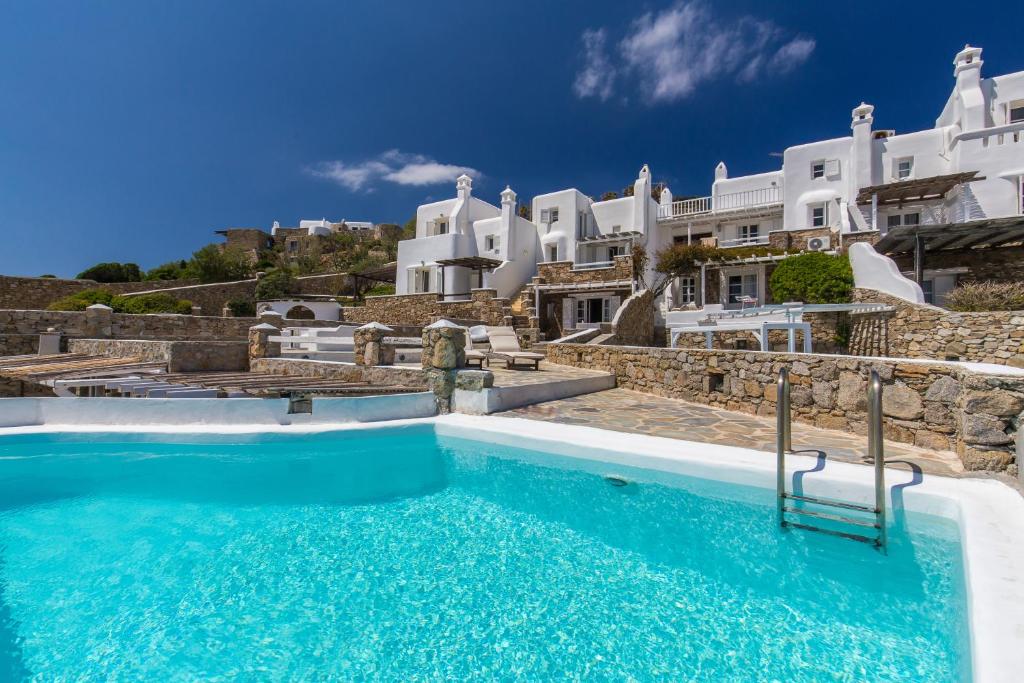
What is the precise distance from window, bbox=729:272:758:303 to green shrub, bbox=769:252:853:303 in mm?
1990

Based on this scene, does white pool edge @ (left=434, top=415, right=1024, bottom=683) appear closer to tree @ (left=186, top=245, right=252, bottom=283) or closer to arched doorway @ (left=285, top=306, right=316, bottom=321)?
arched doorway @ (left=285, top=306, right=316, bottom=321)

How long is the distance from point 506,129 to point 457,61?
7.72 metres

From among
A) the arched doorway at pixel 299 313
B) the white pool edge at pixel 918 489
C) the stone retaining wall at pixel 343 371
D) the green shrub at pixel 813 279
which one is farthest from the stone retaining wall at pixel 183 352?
the green shrub at pixel 813 279

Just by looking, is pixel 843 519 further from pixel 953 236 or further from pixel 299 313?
pixel 299 313

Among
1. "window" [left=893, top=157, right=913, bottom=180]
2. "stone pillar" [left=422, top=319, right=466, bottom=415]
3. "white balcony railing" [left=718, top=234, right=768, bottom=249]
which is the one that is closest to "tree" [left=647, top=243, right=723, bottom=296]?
"white balcony railing" [left=718, top=234, right=768, bottom=249]

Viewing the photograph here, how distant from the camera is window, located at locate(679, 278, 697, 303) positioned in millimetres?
24148

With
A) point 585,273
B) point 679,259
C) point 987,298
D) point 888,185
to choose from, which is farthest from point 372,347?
point 888,185

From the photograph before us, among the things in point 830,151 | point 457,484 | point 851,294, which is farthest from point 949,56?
point 457,484

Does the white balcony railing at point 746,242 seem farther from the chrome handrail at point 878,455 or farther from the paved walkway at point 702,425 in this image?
the chrome handrail at point 878,455

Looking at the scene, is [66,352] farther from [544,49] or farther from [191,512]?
[544,49]

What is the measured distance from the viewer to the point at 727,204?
85.6 feet

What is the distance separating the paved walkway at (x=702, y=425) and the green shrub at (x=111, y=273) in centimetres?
3802

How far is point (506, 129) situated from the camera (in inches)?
1131

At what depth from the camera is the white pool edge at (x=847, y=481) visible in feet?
7.34
